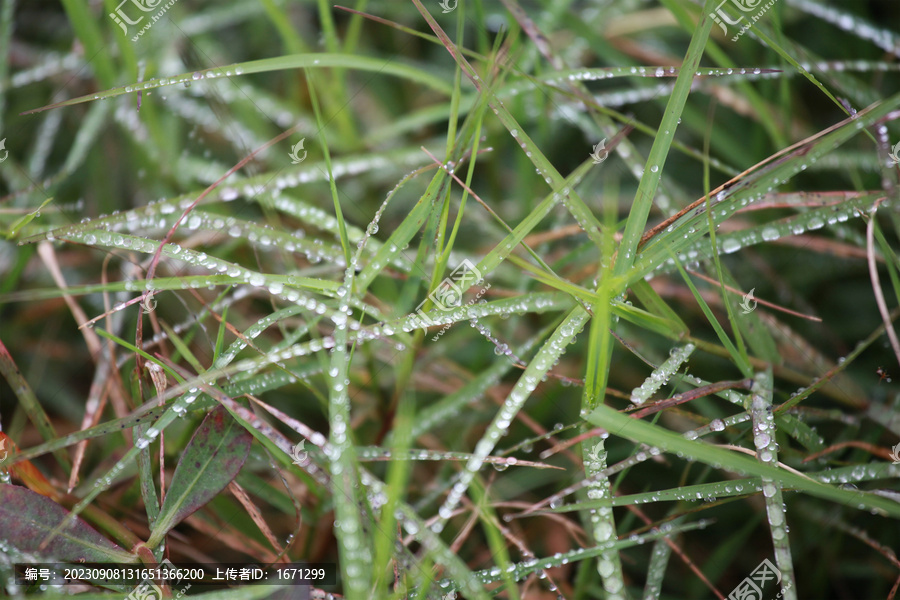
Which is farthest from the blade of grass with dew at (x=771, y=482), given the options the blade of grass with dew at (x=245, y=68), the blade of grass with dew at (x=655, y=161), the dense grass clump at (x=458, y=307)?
the blade of grass with dew at (x=245, y=68)

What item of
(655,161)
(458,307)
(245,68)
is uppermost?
(245,68)

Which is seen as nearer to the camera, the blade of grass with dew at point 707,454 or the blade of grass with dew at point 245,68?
the blade of grass with dew at point 707,454

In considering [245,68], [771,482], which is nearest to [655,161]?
[771,482]

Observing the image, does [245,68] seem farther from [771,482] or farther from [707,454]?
[771,482]

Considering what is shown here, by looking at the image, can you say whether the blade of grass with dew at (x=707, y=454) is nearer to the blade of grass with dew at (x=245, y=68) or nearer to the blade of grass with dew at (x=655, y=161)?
the blade of grass with dew at (x=655, y=161)

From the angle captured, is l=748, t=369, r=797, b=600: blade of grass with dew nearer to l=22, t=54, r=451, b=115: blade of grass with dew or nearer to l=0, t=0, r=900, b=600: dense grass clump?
l=0, t=0, r=900, b=600: dense grass clump

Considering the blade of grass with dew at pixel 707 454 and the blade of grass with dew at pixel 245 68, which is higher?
the blade of grass with dew at pixel 245 68

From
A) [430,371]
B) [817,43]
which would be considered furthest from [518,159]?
[817,43]

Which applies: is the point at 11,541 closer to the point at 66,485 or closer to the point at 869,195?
the point at 66,485

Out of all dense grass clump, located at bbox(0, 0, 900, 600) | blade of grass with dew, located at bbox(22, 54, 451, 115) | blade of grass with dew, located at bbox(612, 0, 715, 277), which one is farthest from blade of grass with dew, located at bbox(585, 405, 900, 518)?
blade of grass with dew, located at bbox(22, 54, 451, 115)

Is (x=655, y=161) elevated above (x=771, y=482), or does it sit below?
above

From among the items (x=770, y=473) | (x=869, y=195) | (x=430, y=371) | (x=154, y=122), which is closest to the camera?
(x=770, y=473)
